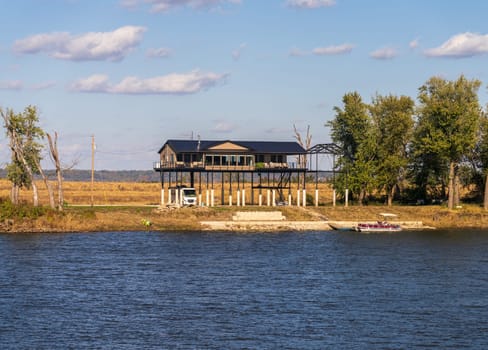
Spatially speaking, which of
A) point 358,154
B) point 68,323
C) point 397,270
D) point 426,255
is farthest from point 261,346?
point 358,154

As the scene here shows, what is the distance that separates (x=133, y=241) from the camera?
82.0 metres

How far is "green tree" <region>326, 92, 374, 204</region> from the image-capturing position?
113m

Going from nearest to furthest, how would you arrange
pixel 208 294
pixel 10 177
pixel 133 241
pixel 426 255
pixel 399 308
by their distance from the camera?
pixel 399 308 → pixel 208 294 → pixel 426 255 → pixel 133 241 → pixel 10 177

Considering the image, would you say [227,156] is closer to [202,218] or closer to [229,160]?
[229,160]

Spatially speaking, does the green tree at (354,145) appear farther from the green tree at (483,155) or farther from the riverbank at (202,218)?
the green tree at (483,155)

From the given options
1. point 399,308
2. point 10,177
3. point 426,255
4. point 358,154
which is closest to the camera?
point 399,308

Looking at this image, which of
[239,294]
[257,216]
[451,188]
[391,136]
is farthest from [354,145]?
[239,294]

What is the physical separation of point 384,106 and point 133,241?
5149cm

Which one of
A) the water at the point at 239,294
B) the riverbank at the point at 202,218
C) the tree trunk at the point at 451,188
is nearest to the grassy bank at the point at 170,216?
the riverbank at the point at 202,218

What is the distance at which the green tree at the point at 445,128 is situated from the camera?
355 feet

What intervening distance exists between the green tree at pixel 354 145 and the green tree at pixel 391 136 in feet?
5.31

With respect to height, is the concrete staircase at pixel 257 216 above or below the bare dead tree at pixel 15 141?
below

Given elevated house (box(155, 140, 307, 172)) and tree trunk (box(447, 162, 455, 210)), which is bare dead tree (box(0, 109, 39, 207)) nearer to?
elevated house (box(155, 140, 307, 172))

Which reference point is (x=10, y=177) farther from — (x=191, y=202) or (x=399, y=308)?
(x=399, y=308)
